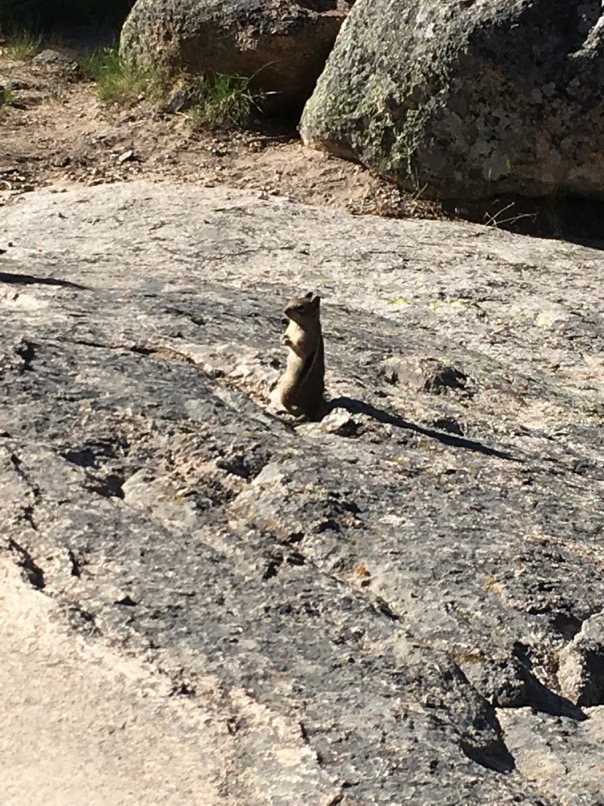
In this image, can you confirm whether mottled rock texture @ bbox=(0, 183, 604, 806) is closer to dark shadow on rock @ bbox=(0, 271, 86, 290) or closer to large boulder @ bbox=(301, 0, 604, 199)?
dark shadow on rock @ bbox=(0, 271, 86, 290)

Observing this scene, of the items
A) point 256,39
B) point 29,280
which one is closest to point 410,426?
point 29,280

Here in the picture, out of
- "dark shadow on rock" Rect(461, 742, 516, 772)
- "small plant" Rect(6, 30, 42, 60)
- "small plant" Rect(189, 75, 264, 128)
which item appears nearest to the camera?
"dark shadow on rock" Rect(461, 742, 516, 772)

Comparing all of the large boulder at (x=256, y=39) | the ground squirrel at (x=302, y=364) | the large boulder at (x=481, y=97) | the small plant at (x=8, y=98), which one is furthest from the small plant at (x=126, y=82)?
the ground squirrel at (x=302, y=364)

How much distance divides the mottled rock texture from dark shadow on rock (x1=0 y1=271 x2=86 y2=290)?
0.17ft

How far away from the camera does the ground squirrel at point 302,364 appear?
4406 millimetres

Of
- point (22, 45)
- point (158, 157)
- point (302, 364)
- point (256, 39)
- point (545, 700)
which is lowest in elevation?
point (158, 157)

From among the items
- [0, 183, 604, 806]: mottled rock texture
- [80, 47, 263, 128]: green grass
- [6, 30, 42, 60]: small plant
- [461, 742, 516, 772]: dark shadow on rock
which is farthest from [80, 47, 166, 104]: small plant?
[461, 742, 516, 772]: dark shadow on rock

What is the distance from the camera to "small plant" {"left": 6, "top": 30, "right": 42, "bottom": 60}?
11328mm

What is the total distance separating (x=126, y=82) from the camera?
1005 cm

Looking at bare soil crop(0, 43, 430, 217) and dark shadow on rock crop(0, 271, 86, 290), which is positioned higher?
dark shadow on rock crop(0, 271, 86, 290)

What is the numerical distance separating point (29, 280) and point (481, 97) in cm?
371

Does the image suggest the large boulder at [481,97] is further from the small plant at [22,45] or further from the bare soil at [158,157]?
the small plant at [22,45]

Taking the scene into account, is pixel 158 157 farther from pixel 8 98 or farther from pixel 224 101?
pixel 8 98

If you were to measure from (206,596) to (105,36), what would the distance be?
9.72 metres
